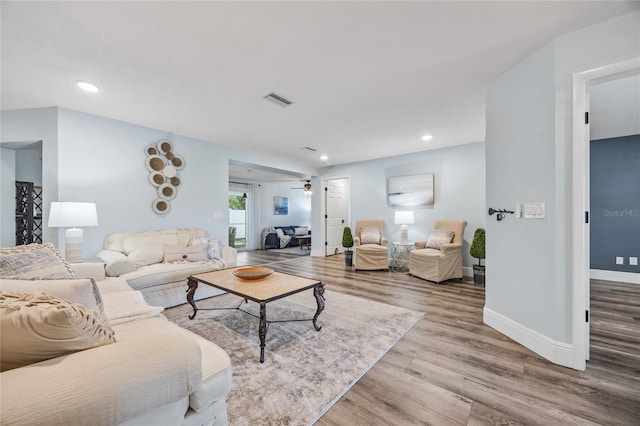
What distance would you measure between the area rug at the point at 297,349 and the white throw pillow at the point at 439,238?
78.2 inches

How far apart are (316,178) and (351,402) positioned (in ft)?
19.3

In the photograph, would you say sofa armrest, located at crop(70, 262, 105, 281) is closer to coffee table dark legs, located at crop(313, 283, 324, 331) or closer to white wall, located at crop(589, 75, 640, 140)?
coffee table dark legs, located at crop(313, 283, 324, 331)

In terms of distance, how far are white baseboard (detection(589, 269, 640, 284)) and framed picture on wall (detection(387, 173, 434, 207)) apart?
2.83 metres

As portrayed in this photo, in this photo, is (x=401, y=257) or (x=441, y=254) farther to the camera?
(x=401, y=257)

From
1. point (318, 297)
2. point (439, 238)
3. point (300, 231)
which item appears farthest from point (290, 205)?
point (318, 297)

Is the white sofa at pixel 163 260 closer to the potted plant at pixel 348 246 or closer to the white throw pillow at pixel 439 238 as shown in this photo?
the potted plant at pixel 348 246

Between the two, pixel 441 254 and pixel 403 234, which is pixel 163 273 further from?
pixel 403 234

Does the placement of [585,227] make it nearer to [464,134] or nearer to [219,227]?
[464,134]

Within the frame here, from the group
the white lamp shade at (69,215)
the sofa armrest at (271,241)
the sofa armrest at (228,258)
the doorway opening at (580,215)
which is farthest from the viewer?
the sofa armrest at (271,241)

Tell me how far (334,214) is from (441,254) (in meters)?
3.46

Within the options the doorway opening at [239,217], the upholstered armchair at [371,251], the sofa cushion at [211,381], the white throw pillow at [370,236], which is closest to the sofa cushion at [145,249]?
the sofa cushion at [211,381]

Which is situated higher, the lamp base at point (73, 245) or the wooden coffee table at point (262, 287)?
the lamp base at point (73, 245)

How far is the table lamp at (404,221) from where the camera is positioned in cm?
506

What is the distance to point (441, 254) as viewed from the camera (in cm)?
416
